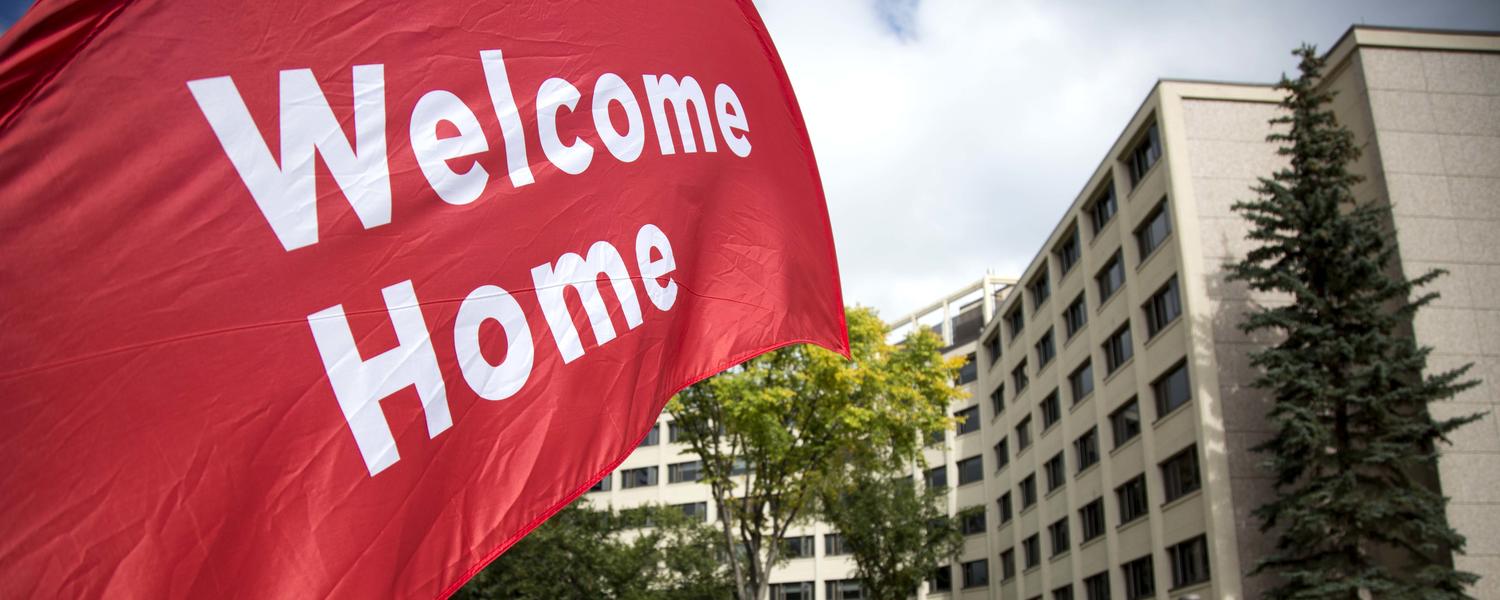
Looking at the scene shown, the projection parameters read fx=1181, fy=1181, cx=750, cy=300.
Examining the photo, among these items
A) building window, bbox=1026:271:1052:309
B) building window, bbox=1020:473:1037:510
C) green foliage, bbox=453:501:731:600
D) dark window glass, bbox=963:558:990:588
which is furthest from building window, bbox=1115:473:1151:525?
dark window glass, bbox=963:558:990:588

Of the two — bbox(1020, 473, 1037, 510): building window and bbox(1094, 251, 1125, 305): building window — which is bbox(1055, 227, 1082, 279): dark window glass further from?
bbox(1020, 473, 1037, 510): building window

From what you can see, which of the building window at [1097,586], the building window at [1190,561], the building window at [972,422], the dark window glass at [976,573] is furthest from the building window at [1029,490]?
the building window at [1190,561]

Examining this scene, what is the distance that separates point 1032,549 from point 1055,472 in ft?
16.4

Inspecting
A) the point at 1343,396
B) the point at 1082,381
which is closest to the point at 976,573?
the point at 1082,381

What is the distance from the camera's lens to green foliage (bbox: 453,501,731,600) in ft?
111

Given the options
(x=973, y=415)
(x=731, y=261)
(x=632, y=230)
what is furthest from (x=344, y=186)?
(x=973, y=415)

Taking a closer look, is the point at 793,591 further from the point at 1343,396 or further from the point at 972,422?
the point at 1343,396

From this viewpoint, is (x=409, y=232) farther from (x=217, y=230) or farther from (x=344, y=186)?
(x=217, y=230)

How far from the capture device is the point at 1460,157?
1194 inches

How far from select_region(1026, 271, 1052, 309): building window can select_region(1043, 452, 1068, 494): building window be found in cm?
684

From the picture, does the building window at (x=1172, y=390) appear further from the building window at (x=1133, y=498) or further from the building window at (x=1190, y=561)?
the building window at (x=1190, y=561)

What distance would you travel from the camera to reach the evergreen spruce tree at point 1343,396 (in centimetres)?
2573

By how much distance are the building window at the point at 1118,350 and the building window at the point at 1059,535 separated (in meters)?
8.11

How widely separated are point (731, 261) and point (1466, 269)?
31675mm
